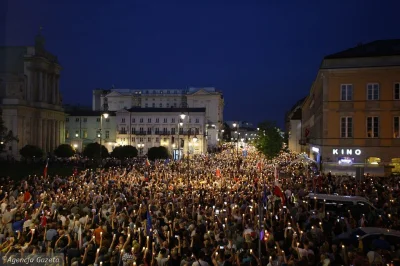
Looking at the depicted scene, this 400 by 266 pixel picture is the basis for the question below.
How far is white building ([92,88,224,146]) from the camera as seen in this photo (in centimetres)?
12794

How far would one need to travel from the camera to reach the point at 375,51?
124 ft

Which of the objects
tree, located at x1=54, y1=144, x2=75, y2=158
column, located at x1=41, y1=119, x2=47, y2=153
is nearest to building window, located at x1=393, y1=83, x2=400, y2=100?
tree, located at x1=54, y1=144, x2=75, y2=158

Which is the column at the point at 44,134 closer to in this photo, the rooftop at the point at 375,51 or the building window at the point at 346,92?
the rooftop at the point at 375,51

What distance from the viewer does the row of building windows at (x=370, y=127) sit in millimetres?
35312

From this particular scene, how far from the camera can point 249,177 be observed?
30688 mm

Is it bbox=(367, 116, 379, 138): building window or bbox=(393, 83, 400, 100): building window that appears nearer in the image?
bbox=(393, 83, 400, 100): building window

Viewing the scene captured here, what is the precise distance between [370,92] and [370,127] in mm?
2915

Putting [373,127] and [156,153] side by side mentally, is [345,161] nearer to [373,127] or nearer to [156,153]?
[373,127]

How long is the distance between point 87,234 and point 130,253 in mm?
2984

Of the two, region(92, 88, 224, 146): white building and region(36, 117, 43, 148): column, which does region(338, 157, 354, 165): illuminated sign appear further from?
region(92, 88, 224, 146): white building

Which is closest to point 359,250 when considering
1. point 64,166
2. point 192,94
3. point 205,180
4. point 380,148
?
point 205,180

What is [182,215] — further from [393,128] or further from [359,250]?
[393,128]

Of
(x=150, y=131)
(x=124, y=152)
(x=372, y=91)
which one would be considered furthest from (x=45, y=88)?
(x=372, y=91)

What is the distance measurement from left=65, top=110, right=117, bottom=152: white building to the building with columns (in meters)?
9.57
